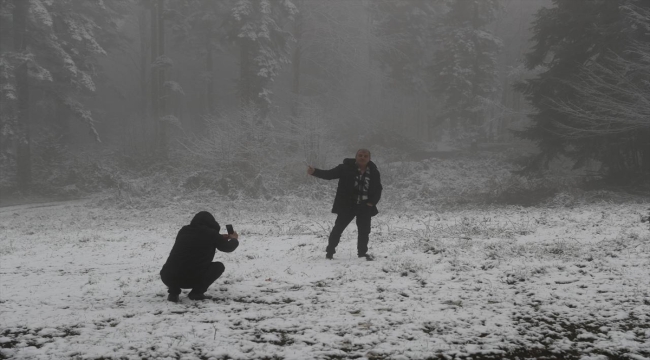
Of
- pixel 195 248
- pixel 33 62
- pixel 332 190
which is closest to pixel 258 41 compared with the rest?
pixel 33 62

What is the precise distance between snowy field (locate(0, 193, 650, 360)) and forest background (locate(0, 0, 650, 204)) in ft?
28.6

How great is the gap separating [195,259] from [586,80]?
1790 cm

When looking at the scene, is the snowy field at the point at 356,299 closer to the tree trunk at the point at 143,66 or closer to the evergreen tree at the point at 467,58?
the evergreen tree at the point at 467,58

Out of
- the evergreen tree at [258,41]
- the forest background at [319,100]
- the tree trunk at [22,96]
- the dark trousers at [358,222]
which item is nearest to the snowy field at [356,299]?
the dark trousers at [358,222]

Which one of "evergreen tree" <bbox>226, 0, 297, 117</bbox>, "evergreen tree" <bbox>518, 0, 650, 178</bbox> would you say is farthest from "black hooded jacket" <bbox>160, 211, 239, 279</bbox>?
"evergreen tree" <bbox>226, 0, 297, 117</bbox>

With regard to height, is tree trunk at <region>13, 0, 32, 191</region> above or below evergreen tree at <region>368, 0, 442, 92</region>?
below

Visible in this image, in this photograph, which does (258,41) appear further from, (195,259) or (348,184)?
(195,259)

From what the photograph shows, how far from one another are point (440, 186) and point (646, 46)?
1052cm

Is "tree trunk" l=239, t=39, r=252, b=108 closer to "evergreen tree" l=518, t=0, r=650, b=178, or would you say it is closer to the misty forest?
the misty forest

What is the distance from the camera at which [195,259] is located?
5.90 metres

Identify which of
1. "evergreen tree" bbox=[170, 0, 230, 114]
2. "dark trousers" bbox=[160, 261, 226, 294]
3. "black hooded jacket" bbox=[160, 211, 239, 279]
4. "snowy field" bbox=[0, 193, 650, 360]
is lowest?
"snowy field" bbox=[0, 193, 650, 360]

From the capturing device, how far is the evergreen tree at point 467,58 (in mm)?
34281

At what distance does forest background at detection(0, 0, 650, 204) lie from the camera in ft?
60.8

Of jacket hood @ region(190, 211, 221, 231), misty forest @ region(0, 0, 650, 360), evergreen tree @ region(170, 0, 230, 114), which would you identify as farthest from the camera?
evergreen tree @ region(170, 0, 230, 114)
